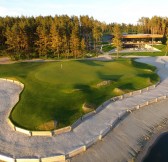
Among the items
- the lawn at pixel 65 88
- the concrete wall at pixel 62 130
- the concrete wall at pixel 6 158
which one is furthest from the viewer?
the lawn at pixel 65 88

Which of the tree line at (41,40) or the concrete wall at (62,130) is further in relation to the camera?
the tree line at (41,40)

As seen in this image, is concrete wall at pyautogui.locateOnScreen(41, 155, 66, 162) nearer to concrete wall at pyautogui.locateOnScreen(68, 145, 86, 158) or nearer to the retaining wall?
the retaining wall

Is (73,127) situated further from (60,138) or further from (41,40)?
(41,40)

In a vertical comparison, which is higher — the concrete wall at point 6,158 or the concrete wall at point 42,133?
the concrete wall at point 42,133

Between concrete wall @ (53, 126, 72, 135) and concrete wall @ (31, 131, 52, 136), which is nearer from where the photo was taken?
concrete wall @ (31, 131, 52, 136)

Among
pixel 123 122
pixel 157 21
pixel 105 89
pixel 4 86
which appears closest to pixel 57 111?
pixel 123 122

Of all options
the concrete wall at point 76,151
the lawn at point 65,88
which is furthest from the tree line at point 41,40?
the concrete wall at point 76,151

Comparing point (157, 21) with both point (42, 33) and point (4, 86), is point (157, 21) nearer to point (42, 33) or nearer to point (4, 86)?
point (42, 33)

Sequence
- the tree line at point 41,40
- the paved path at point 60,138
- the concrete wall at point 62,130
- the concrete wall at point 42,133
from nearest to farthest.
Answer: the paved path at point 60,138 < the concrete wall at point 42,133 < the concrete wall at point 62,130 < the tree line at point 41,40

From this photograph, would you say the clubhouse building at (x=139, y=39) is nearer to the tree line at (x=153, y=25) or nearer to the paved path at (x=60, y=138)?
the tree line at (x=153, y=25)

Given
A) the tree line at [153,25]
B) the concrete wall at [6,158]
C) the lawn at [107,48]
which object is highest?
the tree line at [153,25]

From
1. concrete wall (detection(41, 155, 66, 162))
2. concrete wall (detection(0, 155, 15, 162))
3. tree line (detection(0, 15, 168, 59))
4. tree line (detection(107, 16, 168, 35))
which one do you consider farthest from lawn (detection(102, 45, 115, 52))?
concrete wall (detection(0, 155, 15, 162))
